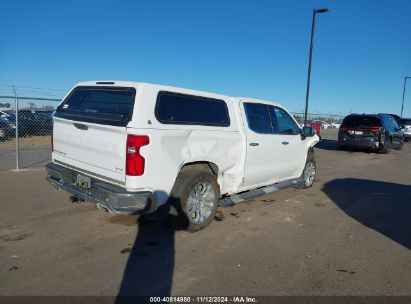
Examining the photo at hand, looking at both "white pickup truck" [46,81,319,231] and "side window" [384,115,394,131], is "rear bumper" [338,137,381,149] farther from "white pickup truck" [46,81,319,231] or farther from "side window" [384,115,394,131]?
"white pickup truck" [46,81,319,231]

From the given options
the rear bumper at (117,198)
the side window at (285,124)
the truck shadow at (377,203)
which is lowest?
the truck shadow at (377,203)

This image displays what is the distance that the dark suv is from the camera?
16547 millimetres

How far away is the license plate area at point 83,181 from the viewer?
15.3ft

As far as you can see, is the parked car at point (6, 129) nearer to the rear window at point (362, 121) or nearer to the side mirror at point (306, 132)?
the side mirror at point (306, 132)

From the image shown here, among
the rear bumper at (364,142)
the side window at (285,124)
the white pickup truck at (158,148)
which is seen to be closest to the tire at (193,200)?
the white pickup truck at (158,148)

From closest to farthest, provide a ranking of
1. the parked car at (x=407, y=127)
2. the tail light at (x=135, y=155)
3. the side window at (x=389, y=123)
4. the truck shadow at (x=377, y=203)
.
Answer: the tail light at (x=135, y=155)
the truck shadow at (x=377, y=203)
the side window at (x=389, y=123)
the parked car at (x=407, y=127)

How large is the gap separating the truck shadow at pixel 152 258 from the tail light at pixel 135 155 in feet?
2.53

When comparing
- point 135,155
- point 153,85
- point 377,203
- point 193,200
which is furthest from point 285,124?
point 135,155

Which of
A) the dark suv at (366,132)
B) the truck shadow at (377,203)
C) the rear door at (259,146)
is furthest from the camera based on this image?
the dark suv at (366,132)

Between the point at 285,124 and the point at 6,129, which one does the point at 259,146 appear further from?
the point at 6,129

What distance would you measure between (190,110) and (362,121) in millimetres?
13957

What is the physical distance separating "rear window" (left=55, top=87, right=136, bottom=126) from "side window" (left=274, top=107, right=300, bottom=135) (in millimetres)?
3252

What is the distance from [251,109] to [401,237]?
2.97 m

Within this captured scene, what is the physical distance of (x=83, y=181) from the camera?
186 inches
